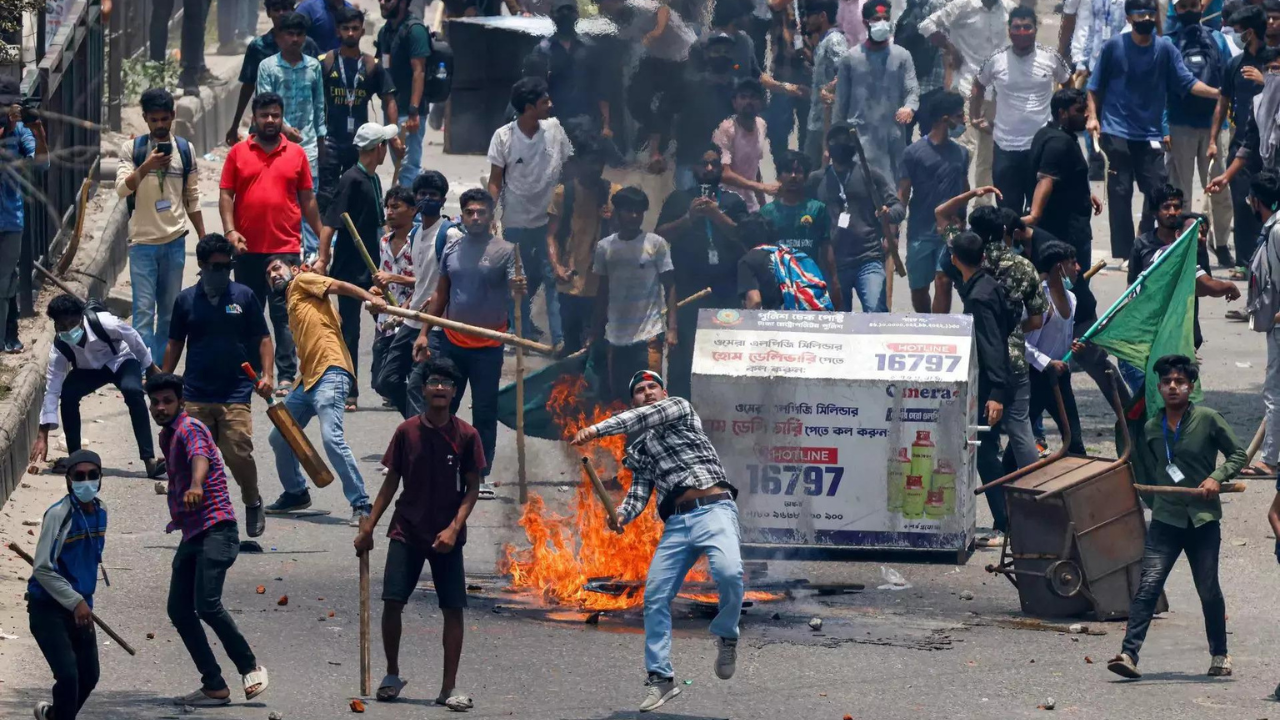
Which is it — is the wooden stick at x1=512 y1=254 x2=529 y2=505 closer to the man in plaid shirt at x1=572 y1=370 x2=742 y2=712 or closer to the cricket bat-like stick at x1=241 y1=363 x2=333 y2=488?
the cricket bat-like stick at x1=241 y1=363 x2=333 y2=488

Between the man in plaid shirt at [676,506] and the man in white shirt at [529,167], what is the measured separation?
4.85 metres

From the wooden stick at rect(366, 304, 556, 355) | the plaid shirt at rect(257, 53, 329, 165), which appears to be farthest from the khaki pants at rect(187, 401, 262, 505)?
the plaid shirt at rect(257, 53, 329, 165)

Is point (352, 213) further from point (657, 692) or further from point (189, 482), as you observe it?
point (657, 692)

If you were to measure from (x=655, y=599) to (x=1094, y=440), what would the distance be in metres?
5.46

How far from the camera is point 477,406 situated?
11805 mm

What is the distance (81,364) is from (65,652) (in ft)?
13.5

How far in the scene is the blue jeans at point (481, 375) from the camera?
1176 cm

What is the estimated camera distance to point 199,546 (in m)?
8.48

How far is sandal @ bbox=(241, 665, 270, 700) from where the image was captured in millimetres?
8344

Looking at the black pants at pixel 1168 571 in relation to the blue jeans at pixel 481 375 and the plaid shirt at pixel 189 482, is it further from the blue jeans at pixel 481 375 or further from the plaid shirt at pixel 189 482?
the blue jeans at pixel 481 375

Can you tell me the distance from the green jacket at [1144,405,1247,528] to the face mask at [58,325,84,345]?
5813 mm

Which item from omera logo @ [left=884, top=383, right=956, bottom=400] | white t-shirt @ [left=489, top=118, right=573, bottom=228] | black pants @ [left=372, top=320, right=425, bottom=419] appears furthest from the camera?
white t-shirt @ [left=489, top=118, right=573, bottom=228]

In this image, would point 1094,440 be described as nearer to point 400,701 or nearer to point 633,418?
point 633,418

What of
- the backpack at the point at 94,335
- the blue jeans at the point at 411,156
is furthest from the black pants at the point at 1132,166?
the backpack at the point at 94,335
